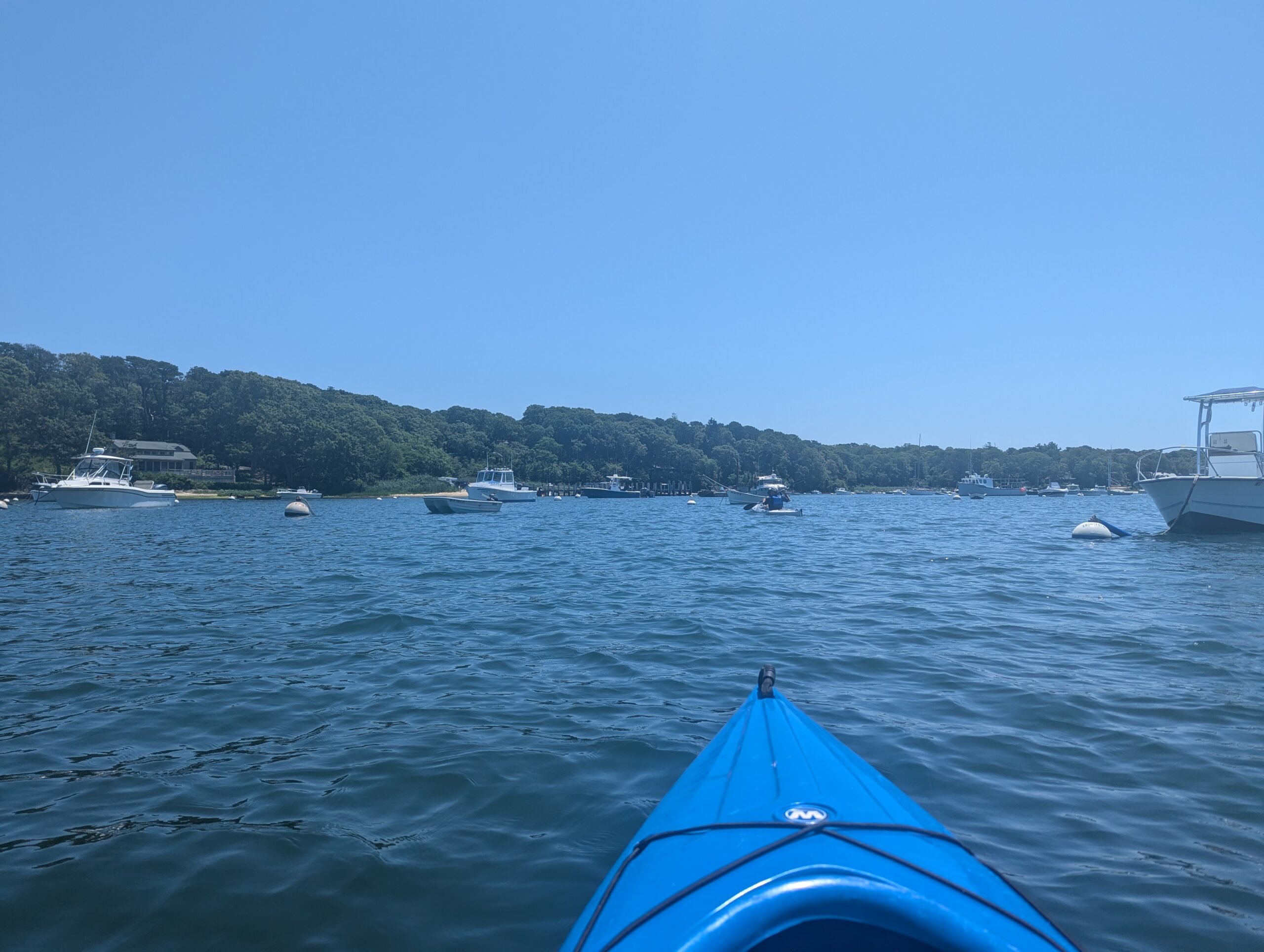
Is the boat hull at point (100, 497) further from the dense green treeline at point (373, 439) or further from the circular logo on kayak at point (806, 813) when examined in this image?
the circular logo on kayak at point (806, 813)

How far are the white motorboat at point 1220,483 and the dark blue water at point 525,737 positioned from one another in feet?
Answer: 36.6

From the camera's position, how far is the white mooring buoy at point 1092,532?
88.7ft

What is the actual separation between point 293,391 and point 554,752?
117m

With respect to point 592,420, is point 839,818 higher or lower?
lower

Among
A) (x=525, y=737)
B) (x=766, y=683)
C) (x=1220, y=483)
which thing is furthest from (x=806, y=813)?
(x=1220, y=483)

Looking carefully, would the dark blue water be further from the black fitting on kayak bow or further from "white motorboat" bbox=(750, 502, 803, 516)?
"white motorboat" bbox=(750, 502, 803, 516)

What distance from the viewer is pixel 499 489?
6431cm

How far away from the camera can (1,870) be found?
12.8 feet

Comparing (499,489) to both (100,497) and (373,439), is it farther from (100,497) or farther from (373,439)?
(373,439)

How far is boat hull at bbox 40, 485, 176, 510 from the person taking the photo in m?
47.5

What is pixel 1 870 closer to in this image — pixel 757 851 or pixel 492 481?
pixel 757 851

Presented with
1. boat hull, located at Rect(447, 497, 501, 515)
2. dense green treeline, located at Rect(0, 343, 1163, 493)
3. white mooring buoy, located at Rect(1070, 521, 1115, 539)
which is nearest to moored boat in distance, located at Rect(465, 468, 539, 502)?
boat hull, located at Rect(447, 497, 501, 515)

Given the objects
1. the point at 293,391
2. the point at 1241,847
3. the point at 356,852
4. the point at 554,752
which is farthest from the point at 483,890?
the point at 293,391

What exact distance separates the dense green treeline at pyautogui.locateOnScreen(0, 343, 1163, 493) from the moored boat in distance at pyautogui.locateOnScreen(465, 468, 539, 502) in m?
31.0
